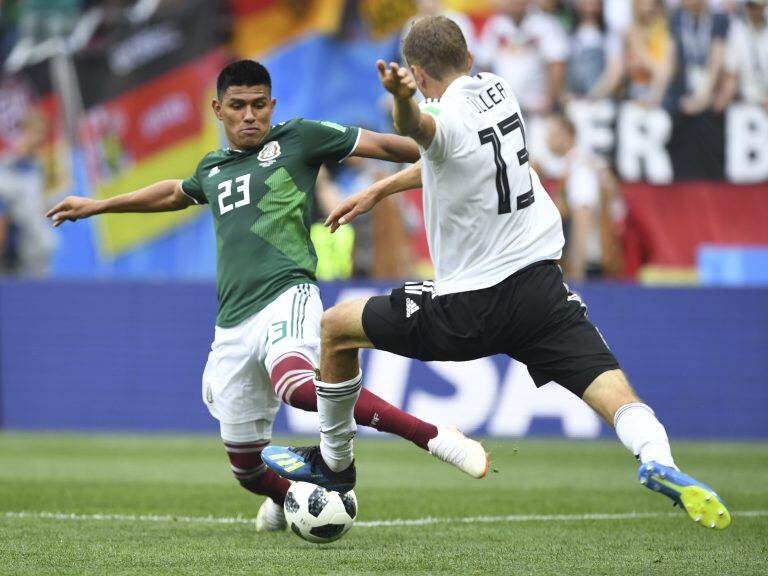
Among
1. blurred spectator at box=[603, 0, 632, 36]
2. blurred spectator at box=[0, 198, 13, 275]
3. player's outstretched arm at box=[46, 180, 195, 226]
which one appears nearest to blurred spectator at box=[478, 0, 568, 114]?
blurred spectator at box=[603, 0, 632, 36]

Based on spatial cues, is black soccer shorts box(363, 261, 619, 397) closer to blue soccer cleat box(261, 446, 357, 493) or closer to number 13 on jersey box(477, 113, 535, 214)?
number 13 on jersey box(477, 113, 535, 214)

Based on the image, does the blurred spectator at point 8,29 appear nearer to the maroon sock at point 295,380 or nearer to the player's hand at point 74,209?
the player's hand at point 74,209

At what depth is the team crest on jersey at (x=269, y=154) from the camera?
279 inches

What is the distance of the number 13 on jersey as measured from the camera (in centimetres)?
576

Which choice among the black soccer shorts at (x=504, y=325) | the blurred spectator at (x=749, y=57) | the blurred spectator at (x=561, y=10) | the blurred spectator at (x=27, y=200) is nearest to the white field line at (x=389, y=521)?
the black soccer shorts at (x=504, y=325)

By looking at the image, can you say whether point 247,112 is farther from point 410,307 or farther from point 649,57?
point 649,57

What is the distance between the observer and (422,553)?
635 centimetres

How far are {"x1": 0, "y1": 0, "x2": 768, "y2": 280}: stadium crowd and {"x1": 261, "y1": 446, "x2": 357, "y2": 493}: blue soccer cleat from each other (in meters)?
9.17

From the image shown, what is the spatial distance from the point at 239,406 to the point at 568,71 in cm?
1002

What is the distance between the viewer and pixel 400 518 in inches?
314

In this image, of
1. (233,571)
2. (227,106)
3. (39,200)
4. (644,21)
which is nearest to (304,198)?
(227,106)

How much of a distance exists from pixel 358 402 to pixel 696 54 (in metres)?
10.8

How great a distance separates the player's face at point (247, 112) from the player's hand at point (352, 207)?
1311 mm

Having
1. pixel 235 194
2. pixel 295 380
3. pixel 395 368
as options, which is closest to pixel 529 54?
pixel 395 368
